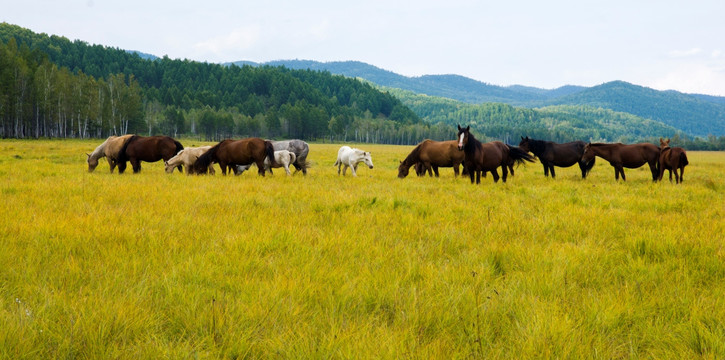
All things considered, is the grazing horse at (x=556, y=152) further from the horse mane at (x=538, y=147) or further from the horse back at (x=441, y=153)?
the horse back at (x=441, y=153)

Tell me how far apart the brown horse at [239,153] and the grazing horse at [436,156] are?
19.8ft

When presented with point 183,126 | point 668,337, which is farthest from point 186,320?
point 183,126

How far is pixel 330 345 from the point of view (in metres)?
2.54

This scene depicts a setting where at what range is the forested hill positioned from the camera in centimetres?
6606

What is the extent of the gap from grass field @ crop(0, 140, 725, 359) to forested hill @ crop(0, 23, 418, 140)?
7454 centimetres

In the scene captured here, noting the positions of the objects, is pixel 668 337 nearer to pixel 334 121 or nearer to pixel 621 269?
pixel 621 269

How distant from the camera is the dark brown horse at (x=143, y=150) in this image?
1592cm

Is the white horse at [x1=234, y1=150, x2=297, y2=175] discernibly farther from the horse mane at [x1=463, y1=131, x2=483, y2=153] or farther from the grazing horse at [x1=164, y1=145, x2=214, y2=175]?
the horse mane at [x1=463, y1=131, x2=483, y2=153]

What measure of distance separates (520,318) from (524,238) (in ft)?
9.49

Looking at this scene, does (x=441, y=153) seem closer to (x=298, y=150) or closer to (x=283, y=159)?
(x=283, y=159)

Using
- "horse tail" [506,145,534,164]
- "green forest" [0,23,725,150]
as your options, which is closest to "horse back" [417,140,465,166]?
"horse tail" [506,145,534,164]

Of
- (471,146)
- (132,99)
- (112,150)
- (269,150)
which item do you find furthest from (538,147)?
(132,99)

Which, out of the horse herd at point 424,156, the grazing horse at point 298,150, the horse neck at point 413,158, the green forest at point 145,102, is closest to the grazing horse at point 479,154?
the horse herd at point 424,156

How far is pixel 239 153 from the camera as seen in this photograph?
15.6 meters
